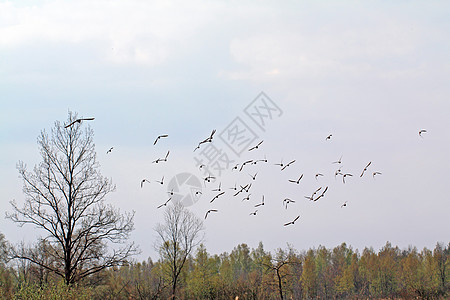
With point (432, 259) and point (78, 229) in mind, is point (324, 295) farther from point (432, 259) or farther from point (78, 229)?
point (78, 229)

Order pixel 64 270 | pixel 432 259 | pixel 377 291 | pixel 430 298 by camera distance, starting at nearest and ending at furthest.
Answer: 1. pixel 64 270
2. pixel 430 298
3. pixel 432 259
4. pixel 377 291

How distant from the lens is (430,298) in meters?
25.0

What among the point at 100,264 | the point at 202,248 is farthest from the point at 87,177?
the point at 202,248

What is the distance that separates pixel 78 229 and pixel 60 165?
3.60 meters

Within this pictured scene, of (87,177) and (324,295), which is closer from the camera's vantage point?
(87,177)

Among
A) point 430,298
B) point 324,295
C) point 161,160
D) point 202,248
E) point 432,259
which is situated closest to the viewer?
point 161,160

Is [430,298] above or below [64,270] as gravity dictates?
below

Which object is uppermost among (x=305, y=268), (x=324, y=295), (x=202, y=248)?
(x=202, y=248)

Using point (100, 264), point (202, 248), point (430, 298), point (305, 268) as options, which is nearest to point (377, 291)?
point (305, 268)

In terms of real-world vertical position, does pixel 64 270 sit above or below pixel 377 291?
above

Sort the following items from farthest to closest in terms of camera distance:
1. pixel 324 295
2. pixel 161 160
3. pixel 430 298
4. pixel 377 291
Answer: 1. pixel 324 295
2. pixel 377 291
3. pixel 430 298
4. pixel 161 160

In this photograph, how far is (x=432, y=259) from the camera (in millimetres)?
60969

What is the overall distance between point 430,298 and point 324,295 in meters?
48.2

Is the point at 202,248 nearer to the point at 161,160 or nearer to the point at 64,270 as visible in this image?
the point at 64,270
